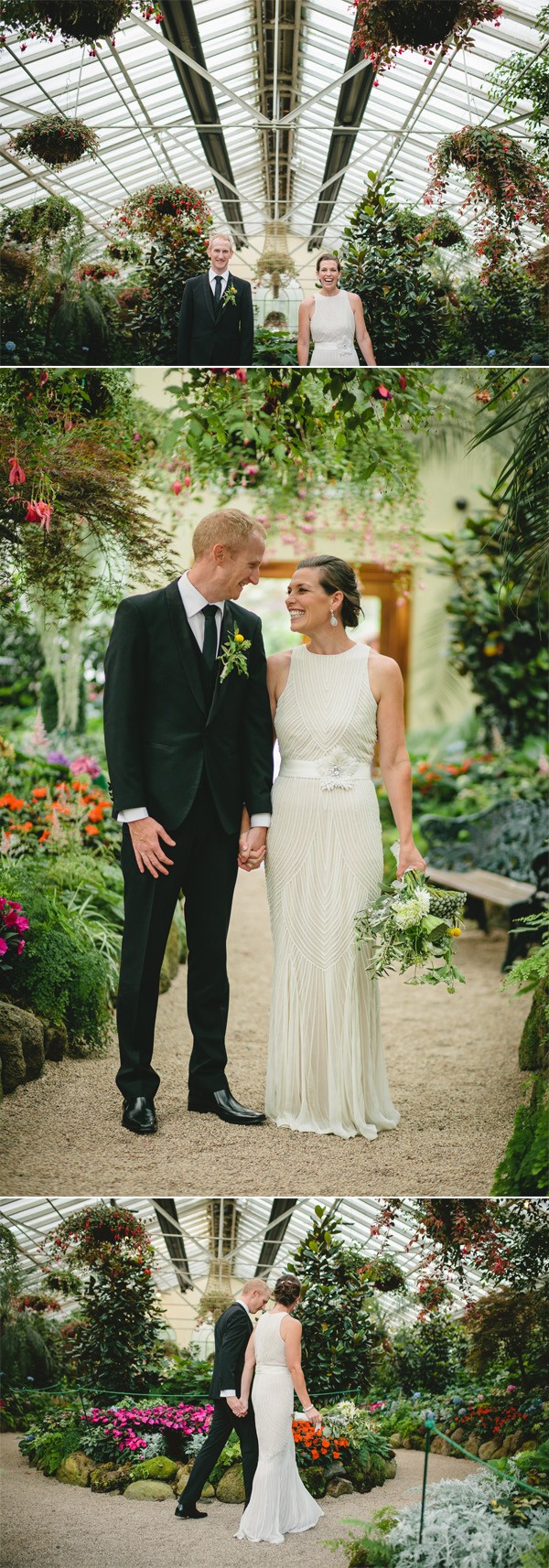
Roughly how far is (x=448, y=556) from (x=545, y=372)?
254 inches

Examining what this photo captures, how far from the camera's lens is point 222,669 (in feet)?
13.5

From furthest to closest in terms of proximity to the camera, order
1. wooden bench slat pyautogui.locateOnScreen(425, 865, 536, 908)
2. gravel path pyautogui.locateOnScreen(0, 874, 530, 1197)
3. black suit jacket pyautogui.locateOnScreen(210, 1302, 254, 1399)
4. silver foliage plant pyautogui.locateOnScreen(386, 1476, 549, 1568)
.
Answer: wooden bench slat pyautogui.locateOnScreen(425, 865, 536, 908)
gravel path pyautogui.locateOnScreen(0, 874, 530, 1197)
black suit jacket pyautogui.locateOnScreen(210, 1302, 254, 1399)
silver foliage plant pyautogui.locateOnScreen(386, 1476, 549, 1568)

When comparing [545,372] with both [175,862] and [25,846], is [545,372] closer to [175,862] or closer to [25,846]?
[175,862]

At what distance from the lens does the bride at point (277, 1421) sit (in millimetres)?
3840

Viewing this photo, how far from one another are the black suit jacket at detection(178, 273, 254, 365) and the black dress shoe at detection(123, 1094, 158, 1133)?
2527mm

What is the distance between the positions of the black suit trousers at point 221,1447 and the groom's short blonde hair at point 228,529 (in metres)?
2.68

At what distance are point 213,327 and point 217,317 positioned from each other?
4cm

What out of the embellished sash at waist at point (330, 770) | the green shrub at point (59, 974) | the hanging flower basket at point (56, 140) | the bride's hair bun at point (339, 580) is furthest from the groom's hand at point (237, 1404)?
the hanging flower basket at point (56, 140)

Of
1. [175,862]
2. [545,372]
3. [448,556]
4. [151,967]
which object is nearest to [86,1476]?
[151,967]

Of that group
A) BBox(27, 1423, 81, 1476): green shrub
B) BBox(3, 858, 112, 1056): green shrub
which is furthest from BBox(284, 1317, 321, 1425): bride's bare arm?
BBox(3, 858, 112, 1056): green shrub

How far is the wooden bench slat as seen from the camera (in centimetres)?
771

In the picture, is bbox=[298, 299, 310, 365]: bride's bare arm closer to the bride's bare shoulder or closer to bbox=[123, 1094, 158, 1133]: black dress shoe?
the bride's bare shoulder

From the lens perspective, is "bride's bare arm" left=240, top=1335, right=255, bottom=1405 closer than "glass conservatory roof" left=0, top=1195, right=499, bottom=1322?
Yes

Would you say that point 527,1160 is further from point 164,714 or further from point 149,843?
point 164,714
